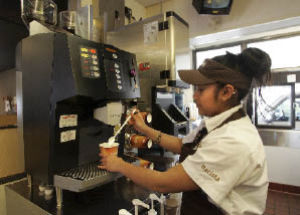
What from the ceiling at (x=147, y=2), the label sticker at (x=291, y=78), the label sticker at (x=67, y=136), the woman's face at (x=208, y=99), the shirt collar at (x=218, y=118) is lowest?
the label sticker at (x=67, y=136)

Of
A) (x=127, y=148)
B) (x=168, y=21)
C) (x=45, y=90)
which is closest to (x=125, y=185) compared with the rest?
(x=127, y=148)

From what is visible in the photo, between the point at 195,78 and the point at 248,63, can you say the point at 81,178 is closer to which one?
the point at 195,78

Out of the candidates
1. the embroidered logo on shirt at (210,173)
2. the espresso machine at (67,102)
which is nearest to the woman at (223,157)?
the embroidered logo on shirt at (210,173)

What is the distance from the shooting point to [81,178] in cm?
83

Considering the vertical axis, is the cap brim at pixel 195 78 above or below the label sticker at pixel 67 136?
above

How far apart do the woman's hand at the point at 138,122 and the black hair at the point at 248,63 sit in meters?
0.51

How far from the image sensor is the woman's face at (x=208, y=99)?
88 cm

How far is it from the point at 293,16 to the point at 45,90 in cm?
250

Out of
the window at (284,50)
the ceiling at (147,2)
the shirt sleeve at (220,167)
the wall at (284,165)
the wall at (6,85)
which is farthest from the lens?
the window at (284,50)

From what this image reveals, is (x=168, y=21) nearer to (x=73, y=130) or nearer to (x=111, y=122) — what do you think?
(x=111, y=122)

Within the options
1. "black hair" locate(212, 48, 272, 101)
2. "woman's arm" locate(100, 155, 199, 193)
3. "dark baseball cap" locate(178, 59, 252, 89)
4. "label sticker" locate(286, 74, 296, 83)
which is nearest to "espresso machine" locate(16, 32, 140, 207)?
"woman's arm" locate(100, 155, 199, 193)

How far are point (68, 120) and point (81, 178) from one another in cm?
26

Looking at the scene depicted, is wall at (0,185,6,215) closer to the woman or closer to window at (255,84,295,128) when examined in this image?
the woman

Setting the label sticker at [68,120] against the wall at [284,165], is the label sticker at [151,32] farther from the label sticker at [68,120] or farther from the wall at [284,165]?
the wall at [284,165]
